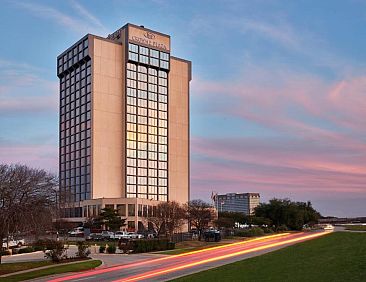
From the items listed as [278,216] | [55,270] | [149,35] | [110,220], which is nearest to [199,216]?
[110,220]

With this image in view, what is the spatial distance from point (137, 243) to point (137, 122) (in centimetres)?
9866

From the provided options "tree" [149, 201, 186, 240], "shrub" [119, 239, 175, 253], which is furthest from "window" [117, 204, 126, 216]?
"shrub" [119, 239, 175, 253]

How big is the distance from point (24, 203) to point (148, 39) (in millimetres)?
121970

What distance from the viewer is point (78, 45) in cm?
15250

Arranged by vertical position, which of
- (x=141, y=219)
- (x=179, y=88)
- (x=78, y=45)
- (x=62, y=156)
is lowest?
(x=141, y=219)

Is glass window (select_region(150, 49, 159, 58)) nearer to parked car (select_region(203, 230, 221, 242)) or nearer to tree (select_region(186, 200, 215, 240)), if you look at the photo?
tree (select_region(186, 200, 215, 240))

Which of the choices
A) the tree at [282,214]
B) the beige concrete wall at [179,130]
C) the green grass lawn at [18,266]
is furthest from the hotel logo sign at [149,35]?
the green grass lawn at [18,266]

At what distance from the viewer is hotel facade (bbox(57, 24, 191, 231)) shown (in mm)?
142875

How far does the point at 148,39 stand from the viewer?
152 m

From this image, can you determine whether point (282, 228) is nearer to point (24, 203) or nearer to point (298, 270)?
point (24, 203)

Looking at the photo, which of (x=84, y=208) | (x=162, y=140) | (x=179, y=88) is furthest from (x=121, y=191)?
(x=179, y=88)

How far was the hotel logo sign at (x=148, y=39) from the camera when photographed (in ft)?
487

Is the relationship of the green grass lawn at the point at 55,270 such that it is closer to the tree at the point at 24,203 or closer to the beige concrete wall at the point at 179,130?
the tree at the point at 24,203

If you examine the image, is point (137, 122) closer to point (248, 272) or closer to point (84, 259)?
point (84, 259)
